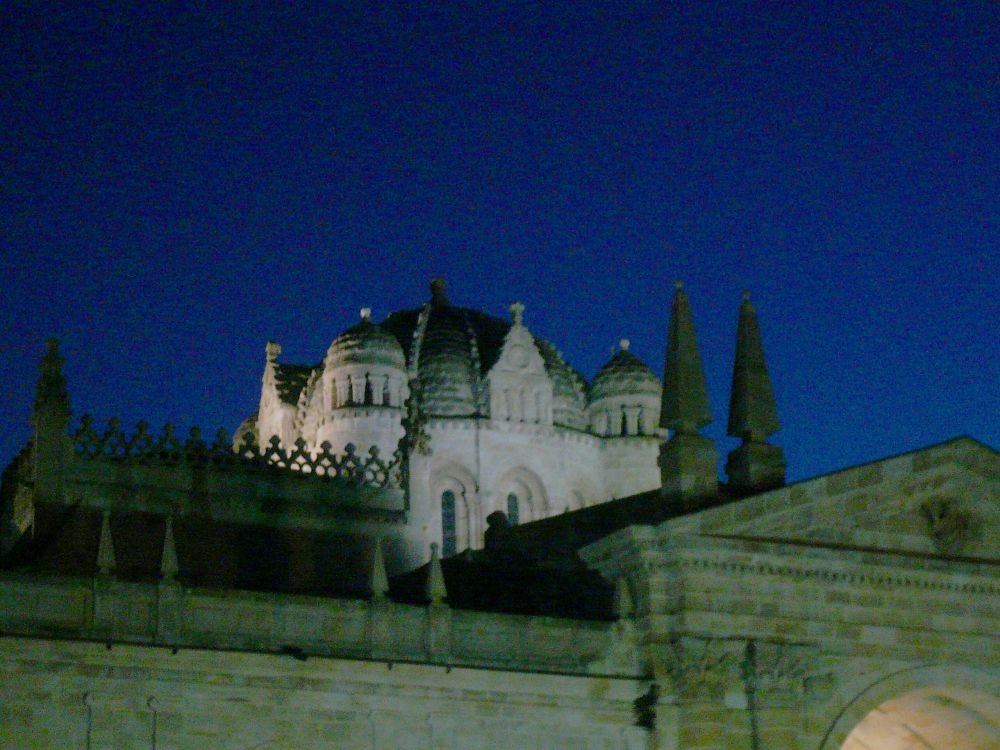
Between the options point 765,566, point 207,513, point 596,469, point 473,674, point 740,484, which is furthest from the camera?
point 596,469

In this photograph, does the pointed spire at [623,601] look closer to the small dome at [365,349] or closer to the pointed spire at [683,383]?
the pointed spire at [683,383]

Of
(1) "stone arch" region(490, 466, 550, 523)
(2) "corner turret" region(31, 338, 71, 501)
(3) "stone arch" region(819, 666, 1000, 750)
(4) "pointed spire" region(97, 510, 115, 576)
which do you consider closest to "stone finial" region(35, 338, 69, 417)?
(2) "corner turret" region(31, 338, 71, 501)

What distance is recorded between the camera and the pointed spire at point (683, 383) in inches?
1462

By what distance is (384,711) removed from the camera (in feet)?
105

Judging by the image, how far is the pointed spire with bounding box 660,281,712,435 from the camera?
3712cm

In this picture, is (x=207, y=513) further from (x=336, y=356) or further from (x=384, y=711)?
(x=336, y=356)

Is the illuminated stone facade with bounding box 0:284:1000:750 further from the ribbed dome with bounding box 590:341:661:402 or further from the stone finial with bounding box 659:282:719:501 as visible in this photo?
the ribbed dome with bounding box 590:341:661:402

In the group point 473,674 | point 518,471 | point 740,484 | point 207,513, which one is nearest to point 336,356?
point 518,471

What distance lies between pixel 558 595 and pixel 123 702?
9150 millimetres

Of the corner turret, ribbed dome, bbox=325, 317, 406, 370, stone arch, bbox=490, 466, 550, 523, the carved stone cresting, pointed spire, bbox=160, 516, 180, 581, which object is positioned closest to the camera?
pointed spire, bbox=160, 516, 180, 581

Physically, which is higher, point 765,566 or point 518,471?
point 518,471

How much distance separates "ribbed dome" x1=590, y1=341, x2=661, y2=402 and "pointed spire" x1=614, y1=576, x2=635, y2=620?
1148 inches

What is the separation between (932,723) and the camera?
38.8 m

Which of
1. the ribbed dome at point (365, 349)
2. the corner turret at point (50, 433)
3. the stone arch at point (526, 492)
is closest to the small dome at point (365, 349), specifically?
the ribbed dome at point (365, 349)
